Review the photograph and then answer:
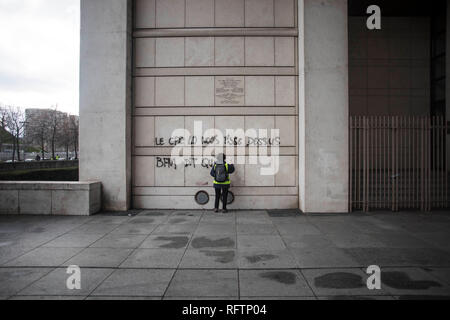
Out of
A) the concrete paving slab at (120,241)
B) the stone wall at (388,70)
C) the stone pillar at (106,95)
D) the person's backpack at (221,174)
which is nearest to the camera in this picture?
the concrete paving slab at (120,241)

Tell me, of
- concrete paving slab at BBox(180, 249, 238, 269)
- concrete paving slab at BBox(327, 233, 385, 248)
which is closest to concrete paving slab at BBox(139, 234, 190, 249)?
concrete paving slab at BBox(180, 249, 238, 269)

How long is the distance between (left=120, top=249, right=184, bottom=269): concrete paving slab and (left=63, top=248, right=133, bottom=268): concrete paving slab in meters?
0.16

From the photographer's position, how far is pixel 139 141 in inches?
373

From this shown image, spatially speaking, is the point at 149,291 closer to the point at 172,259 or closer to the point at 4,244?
the point at 172,259

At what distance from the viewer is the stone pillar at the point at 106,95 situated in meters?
8.98

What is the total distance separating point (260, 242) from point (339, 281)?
6.78 ft

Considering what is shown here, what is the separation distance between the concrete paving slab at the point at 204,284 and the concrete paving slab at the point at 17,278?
2121 mm

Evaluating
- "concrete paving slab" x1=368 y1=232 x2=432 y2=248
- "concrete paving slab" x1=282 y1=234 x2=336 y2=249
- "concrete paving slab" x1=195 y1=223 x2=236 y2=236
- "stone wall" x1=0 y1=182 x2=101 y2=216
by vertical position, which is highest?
"stone wall" x1=0 y1=182 x2=101 y2=216

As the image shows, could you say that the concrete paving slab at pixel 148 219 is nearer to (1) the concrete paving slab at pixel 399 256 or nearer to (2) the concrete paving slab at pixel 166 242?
(2) the concrete paving slab at pixel 166 242

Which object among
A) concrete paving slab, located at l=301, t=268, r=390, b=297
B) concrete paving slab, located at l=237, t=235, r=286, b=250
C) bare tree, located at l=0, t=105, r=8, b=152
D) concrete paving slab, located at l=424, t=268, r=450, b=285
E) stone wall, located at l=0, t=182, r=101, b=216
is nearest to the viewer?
concrete paving slab, located at l=301, t=268, r=390, b=297

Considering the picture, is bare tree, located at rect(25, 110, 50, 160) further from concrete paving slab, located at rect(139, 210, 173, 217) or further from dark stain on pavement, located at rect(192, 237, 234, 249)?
dark stain on pavement, located at rect(192, 237, 234, 249)

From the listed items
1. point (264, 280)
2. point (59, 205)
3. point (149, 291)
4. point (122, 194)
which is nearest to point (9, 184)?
point (59, 205)

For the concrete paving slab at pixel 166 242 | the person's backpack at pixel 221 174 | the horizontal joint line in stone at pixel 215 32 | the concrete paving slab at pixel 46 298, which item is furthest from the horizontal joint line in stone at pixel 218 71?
the concrete paving slab at pixel 46 298

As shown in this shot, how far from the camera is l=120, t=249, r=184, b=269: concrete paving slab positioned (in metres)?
4.57
